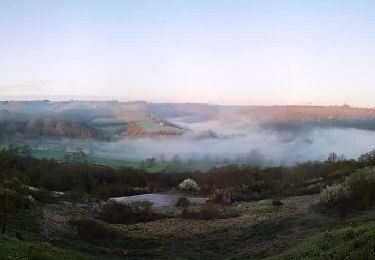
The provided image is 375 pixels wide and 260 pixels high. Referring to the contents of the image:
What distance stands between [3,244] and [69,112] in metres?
185

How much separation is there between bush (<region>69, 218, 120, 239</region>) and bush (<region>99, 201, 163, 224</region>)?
5.73 metres

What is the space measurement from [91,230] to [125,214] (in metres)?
7.92

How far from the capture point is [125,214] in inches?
1225

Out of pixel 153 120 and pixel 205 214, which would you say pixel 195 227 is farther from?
pixel 153 120

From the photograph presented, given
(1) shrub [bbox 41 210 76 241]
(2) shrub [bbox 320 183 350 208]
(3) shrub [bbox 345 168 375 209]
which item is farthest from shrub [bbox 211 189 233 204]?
(1) shrub [bbox 41 210 76 241]

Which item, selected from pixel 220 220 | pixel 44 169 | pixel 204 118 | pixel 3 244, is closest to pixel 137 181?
pixel 44 169

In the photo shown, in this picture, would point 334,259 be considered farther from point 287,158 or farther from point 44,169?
point 287,158

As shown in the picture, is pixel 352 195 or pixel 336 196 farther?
pixel 336 196

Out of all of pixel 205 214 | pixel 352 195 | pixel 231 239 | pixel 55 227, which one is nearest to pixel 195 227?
pixel 205 214

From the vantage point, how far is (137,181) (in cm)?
8025

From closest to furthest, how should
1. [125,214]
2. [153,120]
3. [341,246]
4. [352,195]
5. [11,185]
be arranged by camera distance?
[341,246]
[352,195]
[11,185]
[125,214]
[153,120]

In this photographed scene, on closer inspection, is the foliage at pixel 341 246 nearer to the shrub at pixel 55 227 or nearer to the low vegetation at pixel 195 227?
the low vegetation at pixel 195 227

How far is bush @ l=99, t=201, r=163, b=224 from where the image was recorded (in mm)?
30234

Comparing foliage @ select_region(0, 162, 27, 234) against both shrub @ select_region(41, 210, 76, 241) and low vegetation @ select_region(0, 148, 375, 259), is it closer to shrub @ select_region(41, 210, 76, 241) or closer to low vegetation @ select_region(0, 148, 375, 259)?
low vegetation @ select_region(0, 148, 375, 259)
